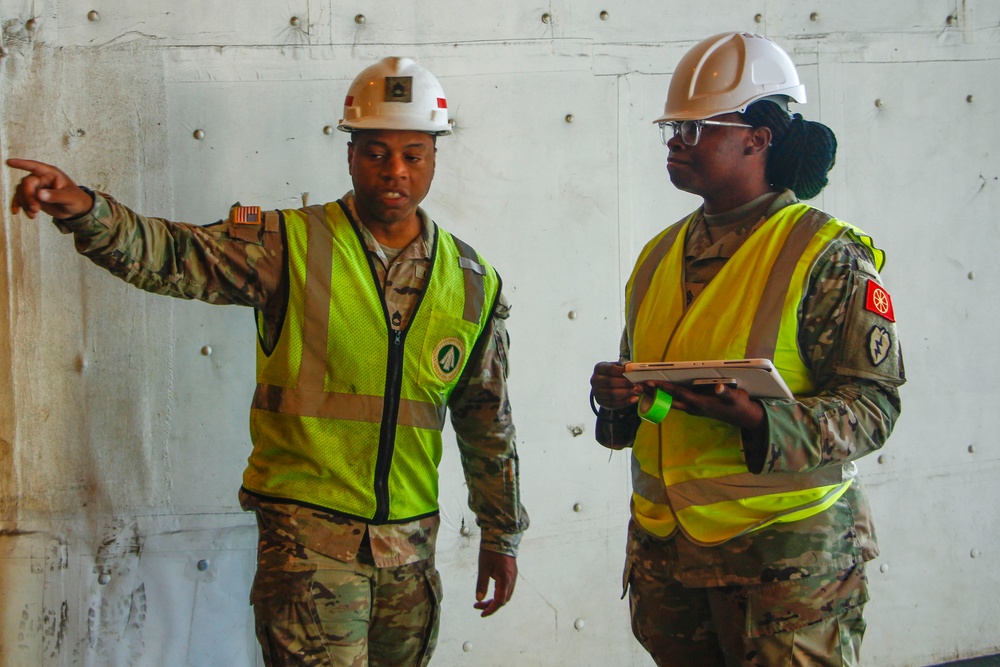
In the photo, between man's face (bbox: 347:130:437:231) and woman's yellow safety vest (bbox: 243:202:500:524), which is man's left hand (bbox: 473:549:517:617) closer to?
woman's yellow safety vest (bbox: 243:202:500:524)

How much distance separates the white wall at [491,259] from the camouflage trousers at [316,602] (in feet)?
2.22

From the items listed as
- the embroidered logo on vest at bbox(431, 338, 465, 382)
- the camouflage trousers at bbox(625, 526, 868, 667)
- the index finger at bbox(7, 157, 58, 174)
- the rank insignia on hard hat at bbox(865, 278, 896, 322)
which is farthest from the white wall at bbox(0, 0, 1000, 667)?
the rank insignia on hard hat at bbox(865, 278, 896, 322)

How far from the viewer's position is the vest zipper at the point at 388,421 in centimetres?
195

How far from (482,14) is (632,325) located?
1115mm

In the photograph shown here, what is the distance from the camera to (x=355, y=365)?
6.40 ft

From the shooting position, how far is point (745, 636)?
1685 millimetres

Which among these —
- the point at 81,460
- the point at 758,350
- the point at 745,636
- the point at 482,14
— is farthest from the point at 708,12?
the point at 81,460

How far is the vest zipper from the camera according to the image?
195 centimetres

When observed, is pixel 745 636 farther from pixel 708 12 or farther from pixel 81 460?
pixel 708 12

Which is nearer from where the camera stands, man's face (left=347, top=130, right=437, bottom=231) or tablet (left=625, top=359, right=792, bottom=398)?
tablet (left=625, top=359, right=792, bottom=398)

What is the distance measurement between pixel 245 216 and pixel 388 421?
1.66 feet

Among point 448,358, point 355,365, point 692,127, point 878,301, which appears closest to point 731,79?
point 692,127

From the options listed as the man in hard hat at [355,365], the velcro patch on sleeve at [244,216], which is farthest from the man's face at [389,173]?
the velcro patch on sleeve at [244,216]

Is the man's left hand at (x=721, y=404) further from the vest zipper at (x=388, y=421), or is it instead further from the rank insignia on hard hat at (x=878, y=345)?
the vest zipper at (x=388, y=421)
